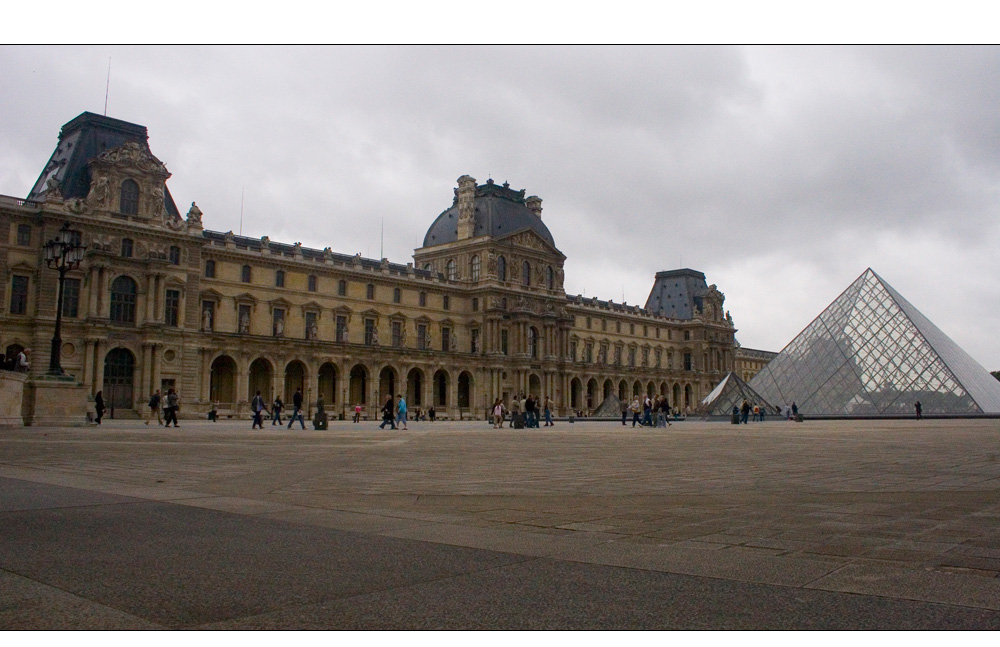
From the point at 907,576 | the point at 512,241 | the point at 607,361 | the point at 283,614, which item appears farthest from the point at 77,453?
the point at 607,361

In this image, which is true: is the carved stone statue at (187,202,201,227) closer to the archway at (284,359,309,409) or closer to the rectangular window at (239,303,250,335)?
the rectangular window at (239,303,250,335)

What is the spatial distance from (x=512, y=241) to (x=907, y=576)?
240 feet

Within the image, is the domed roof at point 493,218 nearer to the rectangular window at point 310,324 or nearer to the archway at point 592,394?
the archway at point 592,394

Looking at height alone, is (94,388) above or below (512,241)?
below

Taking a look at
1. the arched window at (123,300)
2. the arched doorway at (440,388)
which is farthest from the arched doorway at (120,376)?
the arched doorway at (440,388)

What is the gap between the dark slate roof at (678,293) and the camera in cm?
10719

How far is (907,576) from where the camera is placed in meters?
4.55

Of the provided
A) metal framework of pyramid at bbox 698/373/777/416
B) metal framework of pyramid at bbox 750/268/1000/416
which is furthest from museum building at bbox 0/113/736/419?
metal framework of pyramid at bbox 750/268/1000/416

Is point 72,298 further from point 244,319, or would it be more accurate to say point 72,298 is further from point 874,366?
point 874,366

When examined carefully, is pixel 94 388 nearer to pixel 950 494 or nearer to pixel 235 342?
pixel 235 342

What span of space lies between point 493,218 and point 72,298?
39.1 m

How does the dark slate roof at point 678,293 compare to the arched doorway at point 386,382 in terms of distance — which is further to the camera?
the dark slate roof at point 678,293

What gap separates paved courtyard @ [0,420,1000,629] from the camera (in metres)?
→ 3.82

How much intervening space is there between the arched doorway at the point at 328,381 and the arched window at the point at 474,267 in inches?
674
